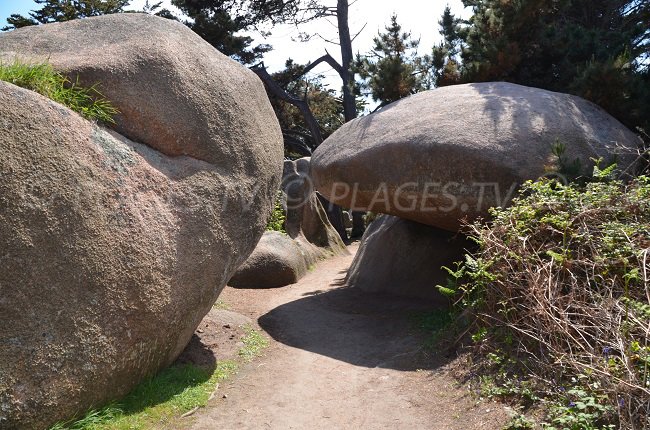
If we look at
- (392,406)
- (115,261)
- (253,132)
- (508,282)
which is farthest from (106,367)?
(508,282)

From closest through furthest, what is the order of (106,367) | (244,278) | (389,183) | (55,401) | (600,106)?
(55,401) → (106,367) → (389,183) → (600,106) → (244,278)

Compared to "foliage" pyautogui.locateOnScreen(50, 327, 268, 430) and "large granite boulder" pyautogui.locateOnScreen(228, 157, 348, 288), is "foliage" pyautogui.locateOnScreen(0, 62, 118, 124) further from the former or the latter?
"large granite boulder" pyautogui.locateOnScreen(228, 157, 348, 288)

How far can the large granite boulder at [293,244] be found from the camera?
9.48 meters

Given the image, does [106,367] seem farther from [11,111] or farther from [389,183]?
[389,183]

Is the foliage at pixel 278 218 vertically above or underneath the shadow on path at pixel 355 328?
above

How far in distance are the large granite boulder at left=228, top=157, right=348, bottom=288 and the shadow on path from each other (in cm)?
111

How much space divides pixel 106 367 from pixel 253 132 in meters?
2.47

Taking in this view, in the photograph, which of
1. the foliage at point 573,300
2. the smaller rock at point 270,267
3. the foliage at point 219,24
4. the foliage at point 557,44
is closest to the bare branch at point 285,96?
the foliage at point 219,24

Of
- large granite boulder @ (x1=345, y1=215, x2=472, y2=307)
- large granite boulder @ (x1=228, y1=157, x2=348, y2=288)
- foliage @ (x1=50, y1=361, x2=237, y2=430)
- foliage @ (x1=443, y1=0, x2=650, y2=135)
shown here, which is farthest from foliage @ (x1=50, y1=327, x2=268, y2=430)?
foliage @ (x1=443, y1=0, x2=650, y2=135)

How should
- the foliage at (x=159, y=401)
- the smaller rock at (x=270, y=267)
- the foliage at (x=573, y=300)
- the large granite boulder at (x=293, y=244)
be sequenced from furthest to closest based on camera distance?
1. the large granite boulder at (x=293, y=244)
2. the smaller rock at (x=270, y=267)
3. the foliage at (x=159, y=401)
4. the foliage at (x=573, y=300)

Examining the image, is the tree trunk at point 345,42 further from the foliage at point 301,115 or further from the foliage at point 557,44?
the foliage at point 557,44

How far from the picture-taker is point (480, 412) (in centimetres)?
407

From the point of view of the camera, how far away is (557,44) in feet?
26.9

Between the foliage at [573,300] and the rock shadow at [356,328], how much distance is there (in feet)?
2.87
